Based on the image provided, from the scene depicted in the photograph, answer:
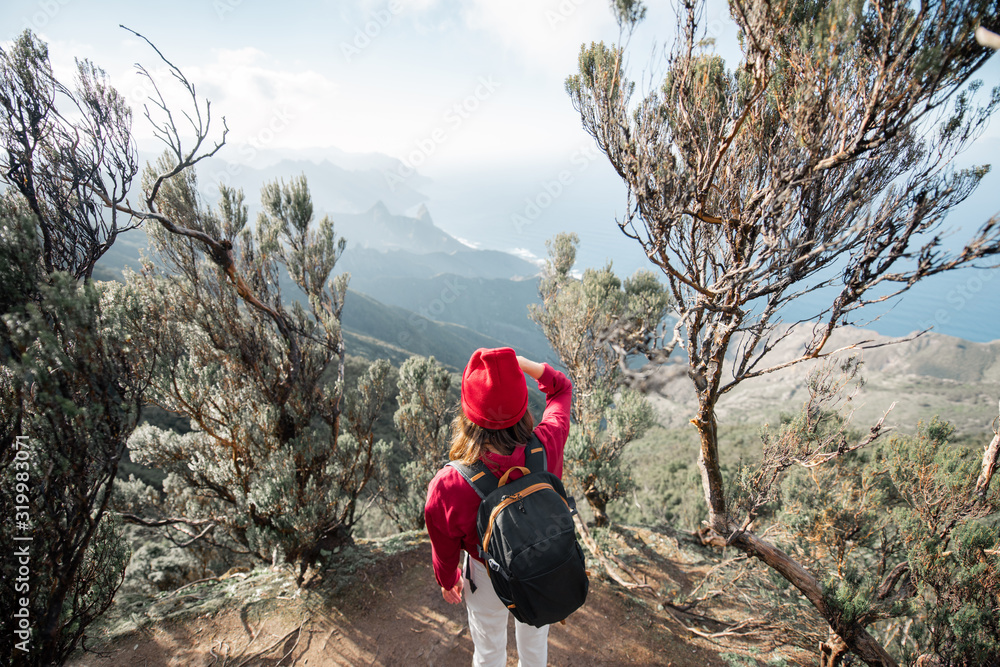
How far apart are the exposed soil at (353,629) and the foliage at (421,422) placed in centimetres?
228

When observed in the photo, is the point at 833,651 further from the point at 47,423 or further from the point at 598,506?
the point at 47,423

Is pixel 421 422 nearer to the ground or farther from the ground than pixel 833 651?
farther from the ground

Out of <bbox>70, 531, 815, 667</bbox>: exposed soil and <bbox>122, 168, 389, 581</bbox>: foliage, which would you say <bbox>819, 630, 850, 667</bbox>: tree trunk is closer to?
<bbox>70, 531, 815, 667</bbox>: exposed soil

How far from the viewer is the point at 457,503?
184 centimetres

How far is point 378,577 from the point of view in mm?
4785

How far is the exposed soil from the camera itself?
3631 millimetres

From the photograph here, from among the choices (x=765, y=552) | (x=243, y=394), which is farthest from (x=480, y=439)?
(x=243, y=394)

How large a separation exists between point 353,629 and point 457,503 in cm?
344

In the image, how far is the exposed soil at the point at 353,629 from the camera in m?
3.63

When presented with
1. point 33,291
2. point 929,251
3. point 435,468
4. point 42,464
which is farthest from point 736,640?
point 33,291

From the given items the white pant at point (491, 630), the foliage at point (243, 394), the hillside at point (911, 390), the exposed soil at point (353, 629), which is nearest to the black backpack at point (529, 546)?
the white pant at point (491, 630)

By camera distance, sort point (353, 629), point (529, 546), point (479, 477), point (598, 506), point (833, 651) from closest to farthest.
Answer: point (529, 546)
point (479, 477)
point (833, 651)
point (353, 629)
point (598, 506)

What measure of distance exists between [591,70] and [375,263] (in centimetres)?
17271

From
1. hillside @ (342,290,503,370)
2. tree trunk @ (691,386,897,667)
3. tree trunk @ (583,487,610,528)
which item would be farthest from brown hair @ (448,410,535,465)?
hillside @ (342,290,503,370)
